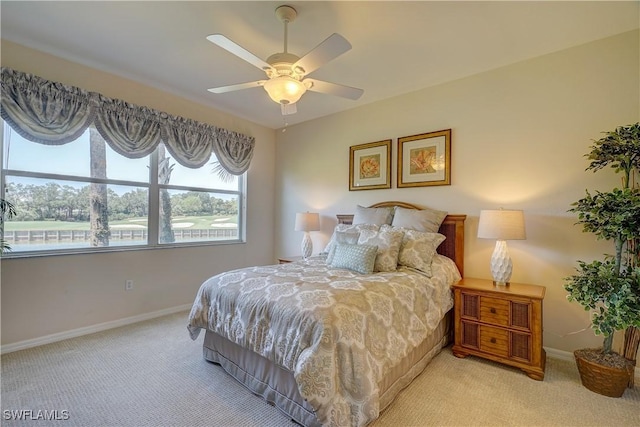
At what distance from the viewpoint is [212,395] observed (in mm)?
2000

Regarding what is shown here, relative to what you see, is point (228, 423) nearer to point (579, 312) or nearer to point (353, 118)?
point (579, 312)

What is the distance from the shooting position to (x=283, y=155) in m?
4.92

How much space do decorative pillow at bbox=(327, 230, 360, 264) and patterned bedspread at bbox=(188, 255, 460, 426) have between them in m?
0.28

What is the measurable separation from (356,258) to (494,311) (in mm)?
1225

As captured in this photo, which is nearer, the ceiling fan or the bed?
the bed

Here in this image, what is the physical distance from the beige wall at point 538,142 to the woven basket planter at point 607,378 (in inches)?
20.9

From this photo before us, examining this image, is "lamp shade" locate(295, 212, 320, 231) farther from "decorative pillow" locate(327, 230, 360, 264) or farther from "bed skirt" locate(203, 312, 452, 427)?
"bed skirt" locate(203, 312, 452, 427)

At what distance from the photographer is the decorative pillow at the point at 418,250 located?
2643 millimetres

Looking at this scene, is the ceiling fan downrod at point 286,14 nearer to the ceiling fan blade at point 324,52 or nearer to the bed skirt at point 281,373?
the ceiling fan blade at point 324,52

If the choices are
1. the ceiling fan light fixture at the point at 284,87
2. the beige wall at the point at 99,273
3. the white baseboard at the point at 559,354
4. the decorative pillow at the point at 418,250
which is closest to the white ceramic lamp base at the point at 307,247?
the beige wall at the point at 99,273

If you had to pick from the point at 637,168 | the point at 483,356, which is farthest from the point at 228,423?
the point at 637,168

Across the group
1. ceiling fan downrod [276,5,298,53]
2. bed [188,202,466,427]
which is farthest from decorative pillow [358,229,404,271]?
ceiling fan downrod [276,5,298,53]

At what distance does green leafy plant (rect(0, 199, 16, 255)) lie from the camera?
7.86 ft

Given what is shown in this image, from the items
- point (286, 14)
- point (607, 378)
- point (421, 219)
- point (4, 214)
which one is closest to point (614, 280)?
point (607, 378)
